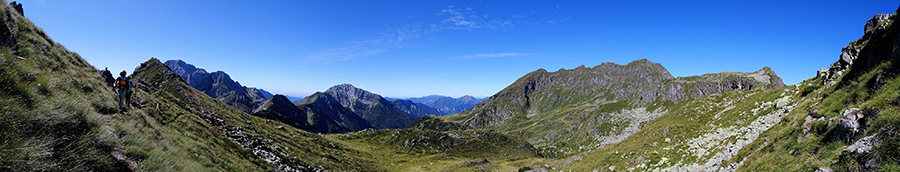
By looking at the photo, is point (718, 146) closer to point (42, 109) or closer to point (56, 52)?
point (42, 109)

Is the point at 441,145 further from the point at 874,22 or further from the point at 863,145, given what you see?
the point at 863,145

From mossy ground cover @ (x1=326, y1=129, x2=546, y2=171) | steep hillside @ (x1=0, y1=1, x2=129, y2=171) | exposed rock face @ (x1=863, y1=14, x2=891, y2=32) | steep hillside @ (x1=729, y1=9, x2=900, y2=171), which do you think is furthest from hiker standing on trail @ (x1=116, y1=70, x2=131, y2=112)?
mossy ground cover @ (x1=326, y1=129, x2=546, y2=171)

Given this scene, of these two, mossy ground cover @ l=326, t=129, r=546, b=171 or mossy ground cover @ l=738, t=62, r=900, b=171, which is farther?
mossy ground cover @ l=326, t=129, r=546, b=171

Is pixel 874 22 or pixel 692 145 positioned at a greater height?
pixel 874 22

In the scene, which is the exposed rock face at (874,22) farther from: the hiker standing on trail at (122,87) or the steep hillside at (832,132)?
the hiker standing on trail at (122,87)

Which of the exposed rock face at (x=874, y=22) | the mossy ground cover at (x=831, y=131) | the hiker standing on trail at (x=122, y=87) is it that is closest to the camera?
the mossy ground cover at (x=831, y=131)

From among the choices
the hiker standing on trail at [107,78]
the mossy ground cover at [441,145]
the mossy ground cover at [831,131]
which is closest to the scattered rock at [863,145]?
the mossy ground cover at [831,131]

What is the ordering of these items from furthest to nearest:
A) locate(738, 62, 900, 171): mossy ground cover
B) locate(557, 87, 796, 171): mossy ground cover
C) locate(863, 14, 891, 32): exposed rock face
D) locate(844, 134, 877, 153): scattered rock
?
locate(863, 14, 891, 32): exposed rock face
locate(557, 87, 796, 171): mossy ground cover
locate(738, 62, 900, 171): mossy ground cover
locate(844, 134, 877, 153): scattered rock

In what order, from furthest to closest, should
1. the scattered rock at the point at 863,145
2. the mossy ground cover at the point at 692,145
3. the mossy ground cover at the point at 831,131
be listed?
the mossy ground cover at the point at 692,145 < the mossy ground cover at the point at 831,131 < the scattered rock at the point at 863,145

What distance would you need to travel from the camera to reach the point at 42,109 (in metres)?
9.05

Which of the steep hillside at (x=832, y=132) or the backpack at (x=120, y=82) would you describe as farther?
the backpack at (x=120, y=82)

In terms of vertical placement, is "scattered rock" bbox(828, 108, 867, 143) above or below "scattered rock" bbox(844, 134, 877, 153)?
above

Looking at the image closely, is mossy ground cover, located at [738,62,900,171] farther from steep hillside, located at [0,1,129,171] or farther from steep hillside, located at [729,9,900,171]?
steep hillside, located at [0,1,129,171]

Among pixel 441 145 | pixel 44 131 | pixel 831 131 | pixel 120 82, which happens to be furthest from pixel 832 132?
pixel 441 145
